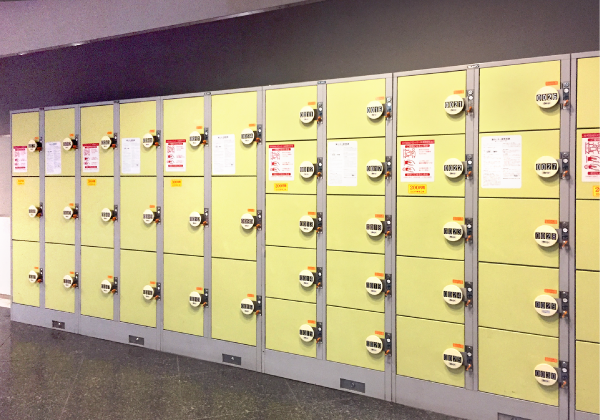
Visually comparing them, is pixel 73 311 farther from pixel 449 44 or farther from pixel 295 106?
pixel 449 44

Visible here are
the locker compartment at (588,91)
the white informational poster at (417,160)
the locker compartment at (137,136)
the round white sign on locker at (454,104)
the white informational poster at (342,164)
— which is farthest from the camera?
the locker compartment at (137,136)

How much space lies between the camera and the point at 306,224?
9.82 ft

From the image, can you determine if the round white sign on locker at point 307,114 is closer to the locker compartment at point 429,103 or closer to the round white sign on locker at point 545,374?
the locker compartment at point 429,103

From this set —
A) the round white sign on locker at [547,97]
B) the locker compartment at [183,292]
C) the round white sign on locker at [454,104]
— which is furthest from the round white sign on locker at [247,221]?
the round white sign on locker at [547,97]

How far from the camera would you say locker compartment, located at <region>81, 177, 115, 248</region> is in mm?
3797

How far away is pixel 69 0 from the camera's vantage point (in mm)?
3668

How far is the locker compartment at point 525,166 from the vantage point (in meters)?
2.38

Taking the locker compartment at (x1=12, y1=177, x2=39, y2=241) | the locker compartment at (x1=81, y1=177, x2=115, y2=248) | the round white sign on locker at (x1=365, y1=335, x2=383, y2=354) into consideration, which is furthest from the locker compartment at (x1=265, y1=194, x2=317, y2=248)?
the locker compartment at (x1=12, y1=177, x2=39, y2=241)

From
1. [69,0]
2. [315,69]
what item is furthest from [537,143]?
[69,0]

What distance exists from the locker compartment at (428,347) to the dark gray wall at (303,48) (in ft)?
6.28

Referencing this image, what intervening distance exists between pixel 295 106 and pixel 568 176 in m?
1.80

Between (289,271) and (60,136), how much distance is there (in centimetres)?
270

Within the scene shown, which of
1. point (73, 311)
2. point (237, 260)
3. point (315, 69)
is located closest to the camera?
point (237, 260)

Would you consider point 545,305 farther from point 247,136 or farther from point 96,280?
point 96,280
